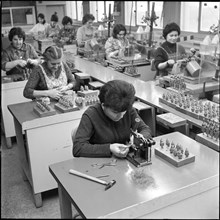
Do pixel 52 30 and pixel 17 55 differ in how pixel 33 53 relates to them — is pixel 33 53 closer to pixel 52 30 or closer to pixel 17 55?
pixel 17 55

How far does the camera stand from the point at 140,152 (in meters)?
1.60

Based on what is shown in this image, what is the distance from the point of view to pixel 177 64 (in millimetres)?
3039

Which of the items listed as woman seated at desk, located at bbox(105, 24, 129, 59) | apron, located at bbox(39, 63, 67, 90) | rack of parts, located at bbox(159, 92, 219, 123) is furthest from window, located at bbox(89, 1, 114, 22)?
rack of parts, located at bbox(159, 92, 219, 123)

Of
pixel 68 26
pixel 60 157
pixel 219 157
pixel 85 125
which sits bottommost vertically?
pixel 60 157

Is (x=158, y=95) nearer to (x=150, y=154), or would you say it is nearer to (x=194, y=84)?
(x=194, y=84)

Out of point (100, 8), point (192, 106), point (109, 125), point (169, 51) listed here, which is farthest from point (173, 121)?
point (100, 8)

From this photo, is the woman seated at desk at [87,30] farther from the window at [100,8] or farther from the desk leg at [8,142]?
the desk leg at [8,142]

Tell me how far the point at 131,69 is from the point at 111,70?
1.17 feet

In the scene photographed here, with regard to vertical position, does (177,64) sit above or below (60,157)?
above

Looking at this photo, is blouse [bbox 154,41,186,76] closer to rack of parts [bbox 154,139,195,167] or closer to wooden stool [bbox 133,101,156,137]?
wooden stool [bbox 133,101,156,137]

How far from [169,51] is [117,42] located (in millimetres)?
1076

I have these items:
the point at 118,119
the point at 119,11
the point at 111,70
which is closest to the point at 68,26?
the point at 119,11

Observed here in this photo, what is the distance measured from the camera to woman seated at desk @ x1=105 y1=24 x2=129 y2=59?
4.16 meters

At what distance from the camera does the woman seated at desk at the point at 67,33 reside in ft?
18.8
